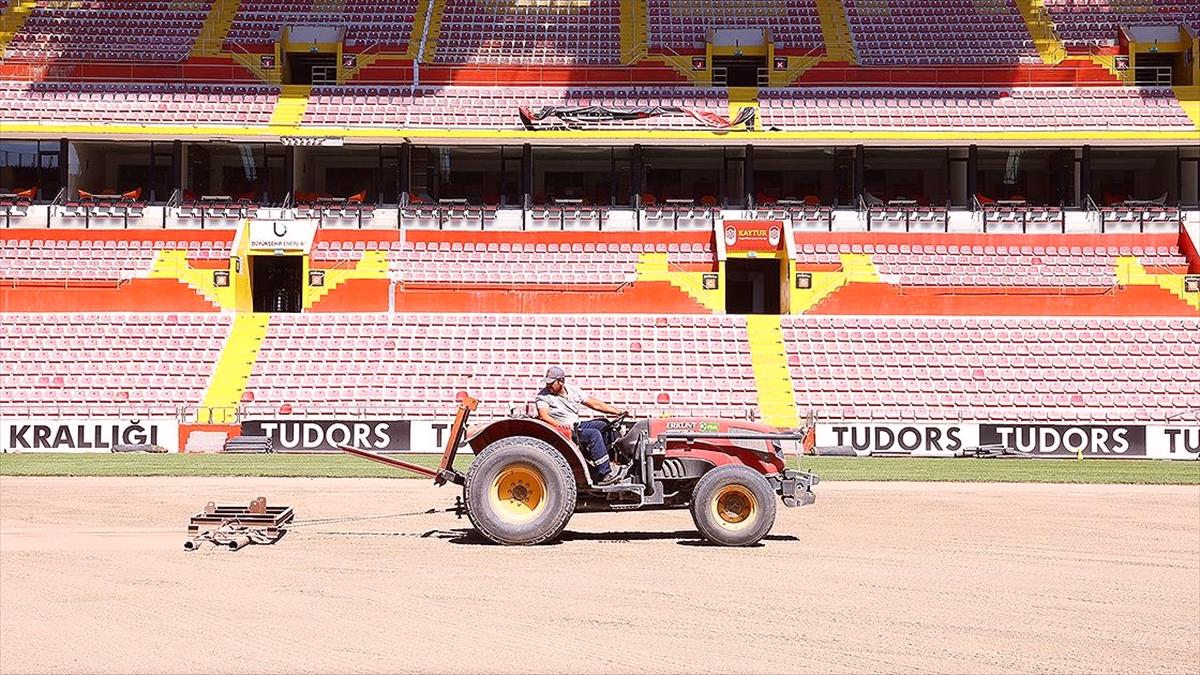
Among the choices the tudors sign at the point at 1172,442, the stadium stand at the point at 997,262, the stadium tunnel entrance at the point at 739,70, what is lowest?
the tudors sign at the point at 1172,442

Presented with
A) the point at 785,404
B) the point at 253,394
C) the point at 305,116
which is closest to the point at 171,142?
the point at 305,116

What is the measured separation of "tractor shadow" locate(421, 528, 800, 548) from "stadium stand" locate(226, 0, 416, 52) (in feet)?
107

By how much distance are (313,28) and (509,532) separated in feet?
115

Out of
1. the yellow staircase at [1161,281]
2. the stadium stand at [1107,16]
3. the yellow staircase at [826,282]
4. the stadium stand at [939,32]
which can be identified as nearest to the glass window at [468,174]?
the yellow staircase at [826,282]

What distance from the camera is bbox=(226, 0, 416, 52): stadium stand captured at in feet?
143

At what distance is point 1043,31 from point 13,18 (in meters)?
35.6

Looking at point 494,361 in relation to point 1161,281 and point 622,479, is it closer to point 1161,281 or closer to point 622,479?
point 1161,281

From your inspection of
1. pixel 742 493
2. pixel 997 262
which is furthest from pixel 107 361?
pixel 997 262

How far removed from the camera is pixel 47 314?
34000 mm

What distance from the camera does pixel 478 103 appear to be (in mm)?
40562

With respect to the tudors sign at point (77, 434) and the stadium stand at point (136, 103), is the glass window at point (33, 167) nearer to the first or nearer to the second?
the stadium stand at point (136, 103)

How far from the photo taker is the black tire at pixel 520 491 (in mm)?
11992

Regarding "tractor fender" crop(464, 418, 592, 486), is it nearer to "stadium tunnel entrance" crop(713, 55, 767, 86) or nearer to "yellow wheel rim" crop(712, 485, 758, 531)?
"yellow wheel rim" crop(712, 485, 758, 531)

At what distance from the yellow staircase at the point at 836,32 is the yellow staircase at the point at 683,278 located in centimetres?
1151
